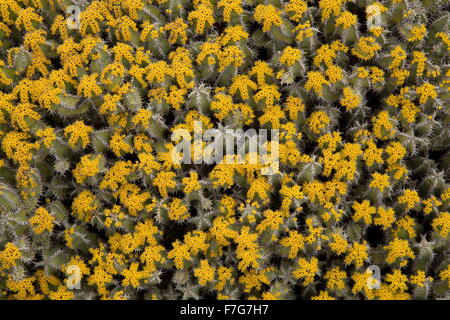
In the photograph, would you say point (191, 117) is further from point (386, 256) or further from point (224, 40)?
point (386, 256)

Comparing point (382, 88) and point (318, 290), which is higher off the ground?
point (382, 88)

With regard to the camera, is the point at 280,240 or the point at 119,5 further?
the point at 119,5

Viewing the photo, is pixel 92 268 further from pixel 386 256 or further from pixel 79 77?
pixel 386 256

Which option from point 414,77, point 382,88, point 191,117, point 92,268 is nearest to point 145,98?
point 191,117

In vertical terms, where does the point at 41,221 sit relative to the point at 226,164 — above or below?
below
